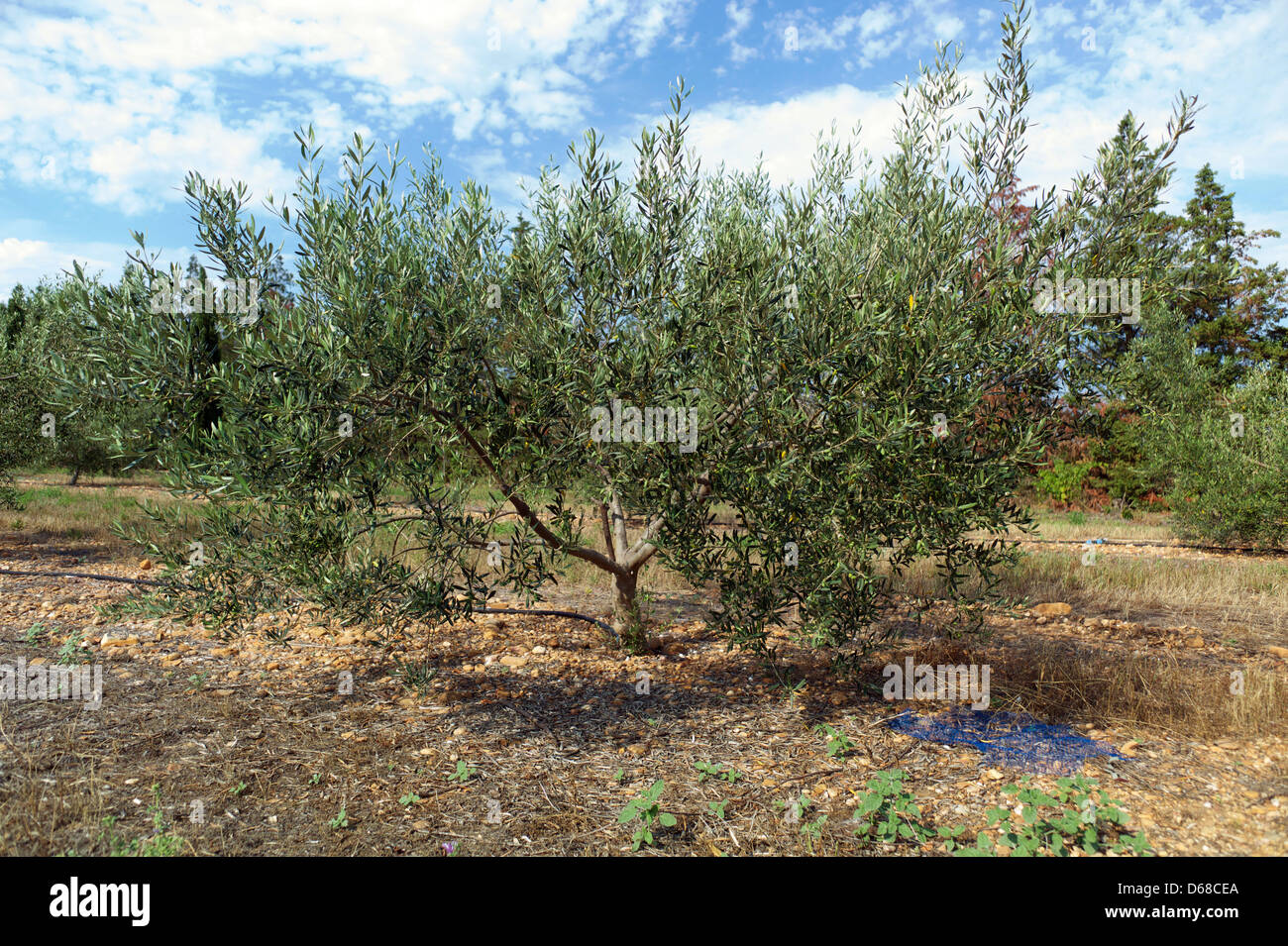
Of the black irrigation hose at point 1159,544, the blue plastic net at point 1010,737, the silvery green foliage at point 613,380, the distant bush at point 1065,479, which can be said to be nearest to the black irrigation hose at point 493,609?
the silvery green foliage at point 613,380

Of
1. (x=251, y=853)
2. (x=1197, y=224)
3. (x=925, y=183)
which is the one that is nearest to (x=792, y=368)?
(x=925, y=183)

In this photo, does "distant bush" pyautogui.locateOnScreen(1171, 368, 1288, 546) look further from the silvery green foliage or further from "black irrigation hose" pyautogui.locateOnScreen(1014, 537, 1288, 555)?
the silvery green foliage

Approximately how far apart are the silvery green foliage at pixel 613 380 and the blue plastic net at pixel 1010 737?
60.9 inches

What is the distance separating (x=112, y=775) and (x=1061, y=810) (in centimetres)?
706

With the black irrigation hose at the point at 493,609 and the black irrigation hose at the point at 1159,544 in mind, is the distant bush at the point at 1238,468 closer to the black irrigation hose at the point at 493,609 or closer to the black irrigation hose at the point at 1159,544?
the black irrigation hose at the point at 1159,544

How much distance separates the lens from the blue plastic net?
637 centimetres

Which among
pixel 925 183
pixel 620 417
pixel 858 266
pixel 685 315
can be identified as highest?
pixel 925 183

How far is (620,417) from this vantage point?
5754 mm

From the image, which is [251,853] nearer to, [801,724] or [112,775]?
[112,775]

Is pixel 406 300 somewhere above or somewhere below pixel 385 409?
above

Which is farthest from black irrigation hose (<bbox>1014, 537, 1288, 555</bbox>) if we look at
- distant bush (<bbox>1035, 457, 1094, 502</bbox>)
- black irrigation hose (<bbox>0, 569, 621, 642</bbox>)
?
black irrigation hose (<bbox>0, 569, 621, 642</bbox>)

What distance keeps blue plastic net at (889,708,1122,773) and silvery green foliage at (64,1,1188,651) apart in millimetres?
1546

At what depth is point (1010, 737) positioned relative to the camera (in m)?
6.87

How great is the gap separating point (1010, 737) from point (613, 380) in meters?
4.82
